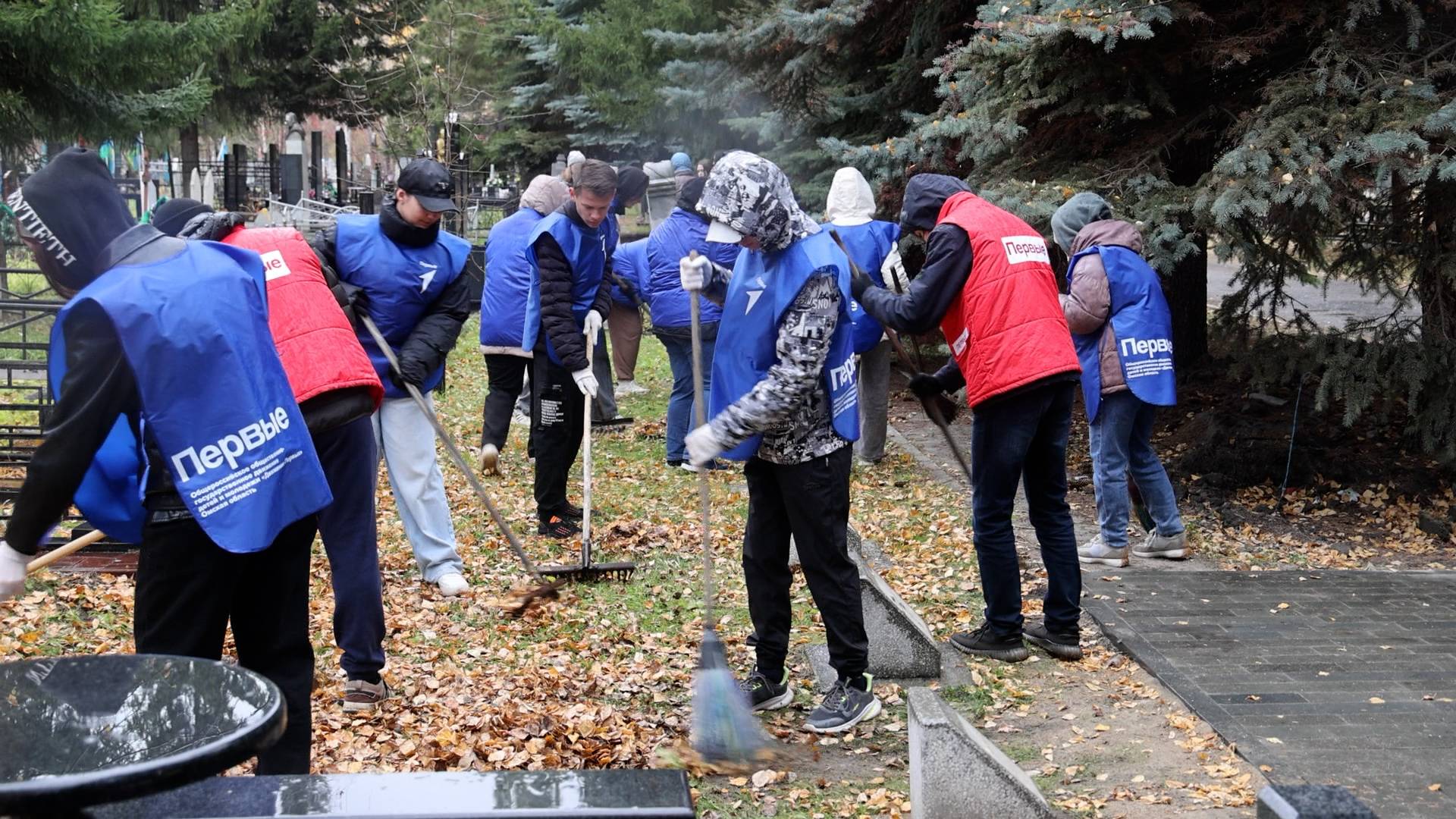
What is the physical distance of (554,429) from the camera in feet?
25.4

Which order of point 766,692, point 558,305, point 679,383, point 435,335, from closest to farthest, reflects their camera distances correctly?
point 766,692, point 435,335, point 558,305, point 679,383

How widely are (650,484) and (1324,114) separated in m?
4.97

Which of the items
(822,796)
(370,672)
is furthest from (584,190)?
(822,796)

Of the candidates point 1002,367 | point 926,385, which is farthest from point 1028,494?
Result: point 1002,367

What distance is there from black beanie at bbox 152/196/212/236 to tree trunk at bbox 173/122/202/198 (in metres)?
19.6

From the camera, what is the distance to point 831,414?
15.7 ft

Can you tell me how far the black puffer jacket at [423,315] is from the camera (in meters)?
5.97

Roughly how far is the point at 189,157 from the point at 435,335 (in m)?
25.0

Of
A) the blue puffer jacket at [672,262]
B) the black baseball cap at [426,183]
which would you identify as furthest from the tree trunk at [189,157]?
the black baseball cap at [426,183]

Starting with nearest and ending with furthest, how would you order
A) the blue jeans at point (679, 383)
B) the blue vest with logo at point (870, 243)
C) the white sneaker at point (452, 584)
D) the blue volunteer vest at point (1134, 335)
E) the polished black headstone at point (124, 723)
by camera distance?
the polished black headstone at point (124, 723) → the white sneaker at point (452, 584) → the blue volunteer vest at point (1134, 335) → the blue vest with logo at point (870, 243) → the blue jeans at point (679, 383)

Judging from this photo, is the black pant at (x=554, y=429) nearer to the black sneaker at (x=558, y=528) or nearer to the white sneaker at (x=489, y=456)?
the black sneaker at (x=558, y=528)

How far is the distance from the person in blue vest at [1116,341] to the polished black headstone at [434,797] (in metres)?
5.05

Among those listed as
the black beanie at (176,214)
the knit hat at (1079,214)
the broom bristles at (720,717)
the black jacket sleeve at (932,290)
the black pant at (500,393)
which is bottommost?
the broom bristles at (720,717)

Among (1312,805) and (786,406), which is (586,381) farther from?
(1312,805)
